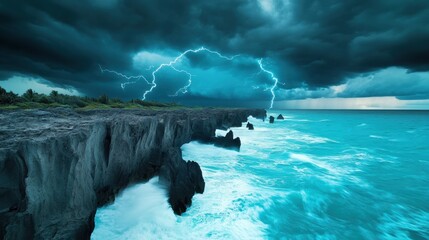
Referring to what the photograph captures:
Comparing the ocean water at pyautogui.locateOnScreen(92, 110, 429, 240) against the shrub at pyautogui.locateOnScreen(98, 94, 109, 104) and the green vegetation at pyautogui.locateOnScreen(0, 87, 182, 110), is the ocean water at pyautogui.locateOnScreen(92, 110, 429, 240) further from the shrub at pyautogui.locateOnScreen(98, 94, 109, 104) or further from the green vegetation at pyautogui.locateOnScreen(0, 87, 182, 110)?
the shrub at pyautogui.locateOnScreen(98, 94, 109, 104)

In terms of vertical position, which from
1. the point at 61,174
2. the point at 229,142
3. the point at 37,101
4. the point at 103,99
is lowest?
the point at 229,142

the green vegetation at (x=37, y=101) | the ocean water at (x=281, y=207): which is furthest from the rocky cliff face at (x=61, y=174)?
the green vegetation at (x=37, y=101)

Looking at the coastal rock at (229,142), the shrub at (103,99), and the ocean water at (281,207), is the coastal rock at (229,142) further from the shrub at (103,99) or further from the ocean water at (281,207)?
the shrub at (103,99)

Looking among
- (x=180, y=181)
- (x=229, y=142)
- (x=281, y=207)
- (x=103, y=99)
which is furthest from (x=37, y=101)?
(x=281, y=207)

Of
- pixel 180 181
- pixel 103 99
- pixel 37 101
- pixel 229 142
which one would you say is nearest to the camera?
pixel 180 181

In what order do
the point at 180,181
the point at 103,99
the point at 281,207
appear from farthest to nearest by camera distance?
the point at 103,99
the point at 281,207
the point at 180,181

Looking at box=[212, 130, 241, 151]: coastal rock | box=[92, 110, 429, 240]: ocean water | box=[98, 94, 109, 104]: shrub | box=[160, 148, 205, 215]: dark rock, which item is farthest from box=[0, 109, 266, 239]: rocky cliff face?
box=[98, 94, 109, 104]: shrub

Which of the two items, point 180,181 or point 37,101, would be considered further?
point 37,101

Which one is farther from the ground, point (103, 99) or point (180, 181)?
point (103, 99)

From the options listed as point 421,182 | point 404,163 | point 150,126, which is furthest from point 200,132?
point 404,163

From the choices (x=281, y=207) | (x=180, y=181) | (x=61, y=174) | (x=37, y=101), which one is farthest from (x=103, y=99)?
(x=281, y=207)

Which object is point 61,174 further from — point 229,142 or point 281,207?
point 229,142

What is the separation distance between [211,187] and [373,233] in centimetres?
711

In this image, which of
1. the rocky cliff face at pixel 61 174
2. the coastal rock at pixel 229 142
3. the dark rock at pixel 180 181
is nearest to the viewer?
the rocky cliff face at pixel 61 174
